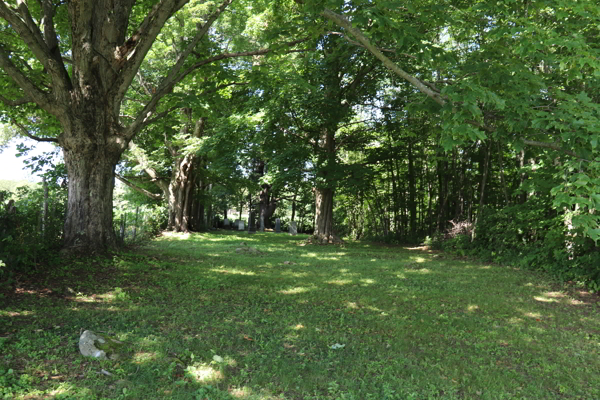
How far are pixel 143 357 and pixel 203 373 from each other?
68cm

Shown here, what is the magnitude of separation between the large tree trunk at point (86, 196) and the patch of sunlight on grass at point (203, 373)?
16.5 feet

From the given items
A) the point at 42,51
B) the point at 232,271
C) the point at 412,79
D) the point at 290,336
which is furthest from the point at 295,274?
the point at 42,51

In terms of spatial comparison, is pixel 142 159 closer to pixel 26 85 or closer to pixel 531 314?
pixel 26 85

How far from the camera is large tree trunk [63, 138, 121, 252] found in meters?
7.36

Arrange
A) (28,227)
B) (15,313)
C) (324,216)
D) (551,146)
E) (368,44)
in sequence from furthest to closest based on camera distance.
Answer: (324,216)
(28,227)
(368,44)
(551,146)
(15,313)

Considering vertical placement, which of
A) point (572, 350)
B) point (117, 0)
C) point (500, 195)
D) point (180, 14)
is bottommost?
point (572, 350)

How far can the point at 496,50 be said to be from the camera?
5.34 m

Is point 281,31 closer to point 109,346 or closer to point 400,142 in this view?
point 109,346

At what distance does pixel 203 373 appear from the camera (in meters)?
3.38

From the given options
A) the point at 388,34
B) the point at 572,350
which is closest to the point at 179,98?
the point at 388,34

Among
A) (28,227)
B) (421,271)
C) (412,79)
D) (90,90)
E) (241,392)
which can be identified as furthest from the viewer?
(421,271)

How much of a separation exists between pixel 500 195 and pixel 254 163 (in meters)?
18.3

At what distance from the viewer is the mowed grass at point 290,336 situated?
3228 mm

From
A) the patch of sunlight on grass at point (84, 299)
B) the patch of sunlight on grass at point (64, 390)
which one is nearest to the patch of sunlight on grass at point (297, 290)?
the patch of sunlight on grass at point (84, 299)
